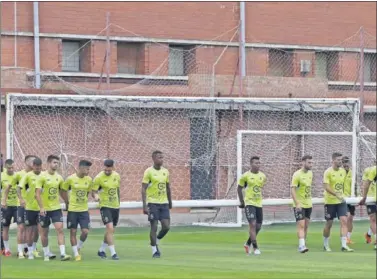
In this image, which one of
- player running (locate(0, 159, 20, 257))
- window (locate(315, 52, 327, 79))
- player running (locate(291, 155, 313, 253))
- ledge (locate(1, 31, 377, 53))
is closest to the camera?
player running (locate(0, 159, 20, 257))

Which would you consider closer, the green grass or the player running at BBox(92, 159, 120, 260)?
the green grass

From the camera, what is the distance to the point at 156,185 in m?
20.4

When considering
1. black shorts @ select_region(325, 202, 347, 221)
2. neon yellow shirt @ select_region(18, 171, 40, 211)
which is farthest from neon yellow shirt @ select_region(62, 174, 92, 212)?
black shorts @ select_region(325, 202, 347, 221)

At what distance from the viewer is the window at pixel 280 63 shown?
40.9m

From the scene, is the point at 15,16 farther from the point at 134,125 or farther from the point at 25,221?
the point at 25,221

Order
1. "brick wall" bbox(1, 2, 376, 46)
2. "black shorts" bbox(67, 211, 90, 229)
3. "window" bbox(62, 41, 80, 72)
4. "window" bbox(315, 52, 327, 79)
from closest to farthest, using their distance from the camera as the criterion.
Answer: "black shorts" bbox(67, 211, 90, 229)
"brick wall" bbox(1, 2, 376, 46)
"window" bbox(62, 41, 80, 72)
"window" bbox(315, 52, 327, 79)

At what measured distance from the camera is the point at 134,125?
31.9 metres

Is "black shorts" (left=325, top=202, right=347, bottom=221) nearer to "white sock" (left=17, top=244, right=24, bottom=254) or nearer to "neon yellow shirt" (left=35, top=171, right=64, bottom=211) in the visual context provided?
"neon yellow shirt" (left=35, top=171, right=64, bottom=211)

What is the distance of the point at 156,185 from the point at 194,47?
2002 centimetres

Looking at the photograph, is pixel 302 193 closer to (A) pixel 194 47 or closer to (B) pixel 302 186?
(B) pixel 302 186

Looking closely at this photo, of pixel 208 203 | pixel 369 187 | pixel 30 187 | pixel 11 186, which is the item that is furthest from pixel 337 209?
pixel 11 186

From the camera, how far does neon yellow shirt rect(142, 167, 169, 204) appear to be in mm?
20391

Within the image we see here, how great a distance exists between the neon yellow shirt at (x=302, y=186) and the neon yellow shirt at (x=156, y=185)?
114 inches

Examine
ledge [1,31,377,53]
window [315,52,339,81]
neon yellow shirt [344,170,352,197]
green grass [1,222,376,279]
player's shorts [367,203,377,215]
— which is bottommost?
green grass [1,222,376,279]
